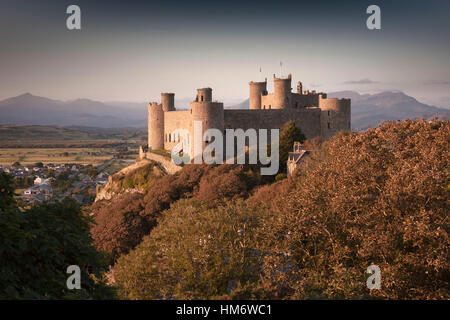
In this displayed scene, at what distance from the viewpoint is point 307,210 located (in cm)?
1988

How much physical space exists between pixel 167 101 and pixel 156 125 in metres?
4.02

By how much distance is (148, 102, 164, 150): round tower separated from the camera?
6569 centimetres

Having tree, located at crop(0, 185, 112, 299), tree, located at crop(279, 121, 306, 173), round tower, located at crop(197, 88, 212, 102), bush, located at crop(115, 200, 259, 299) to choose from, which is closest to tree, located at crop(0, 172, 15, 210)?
tree, located at crop(0, 185, 112, 299)

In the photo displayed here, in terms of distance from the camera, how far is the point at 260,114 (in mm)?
56875

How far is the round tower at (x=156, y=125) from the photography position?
65.7m

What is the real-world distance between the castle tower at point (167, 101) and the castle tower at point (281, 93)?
15.9 metres

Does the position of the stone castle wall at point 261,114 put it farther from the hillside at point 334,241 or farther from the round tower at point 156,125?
the hillside at point 334,241

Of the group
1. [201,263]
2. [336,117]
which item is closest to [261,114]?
[336,117]

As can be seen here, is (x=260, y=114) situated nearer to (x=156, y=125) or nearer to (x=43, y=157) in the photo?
(x=156, y=125)

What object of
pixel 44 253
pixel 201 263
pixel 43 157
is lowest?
pixel 43 157

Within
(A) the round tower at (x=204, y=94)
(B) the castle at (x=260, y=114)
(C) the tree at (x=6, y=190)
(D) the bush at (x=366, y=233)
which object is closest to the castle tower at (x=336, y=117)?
(B) the castle at (x=260, y=114)

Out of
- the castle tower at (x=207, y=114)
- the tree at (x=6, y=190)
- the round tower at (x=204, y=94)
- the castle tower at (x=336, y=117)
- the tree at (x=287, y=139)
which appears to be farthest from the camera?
the round tower at (x=204, y=94)
